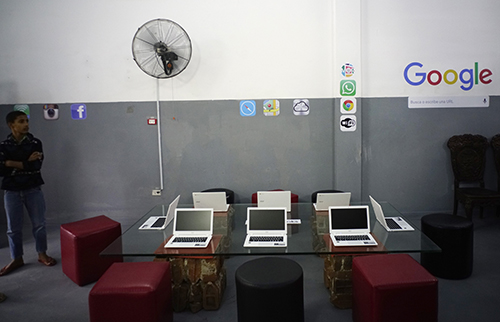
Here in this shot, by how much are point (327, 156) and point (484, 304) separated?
2.51 meters

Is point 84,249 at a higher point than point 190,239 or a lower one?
lower

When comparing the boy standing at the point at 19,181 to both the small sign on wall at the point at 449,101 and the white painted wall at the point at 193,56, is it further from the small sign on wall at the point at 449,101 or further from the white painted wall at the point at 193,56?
the small sign on wall at the point at 449,101

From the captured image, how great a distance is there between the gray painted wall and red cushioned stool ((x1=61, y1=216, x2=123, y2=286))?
1565mm

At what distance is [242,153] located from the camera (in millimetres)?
4641

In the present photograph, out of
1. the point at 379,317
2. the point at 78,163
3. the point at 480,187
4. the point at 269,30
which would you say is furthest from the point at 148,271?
the point at 480,187

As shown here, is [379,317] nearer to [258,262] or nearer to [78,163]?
[258,262]

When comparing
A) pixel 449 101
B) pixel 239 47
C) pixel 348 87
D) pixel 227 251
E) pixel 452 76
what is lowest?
pixel 227 251

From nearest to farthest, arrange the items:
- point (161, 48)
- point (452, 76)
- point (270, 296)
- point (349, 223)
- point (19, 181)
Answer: point (270, 296)
point (349, 223)
point (19, 181)
point (161, 48)
point (452, 76)

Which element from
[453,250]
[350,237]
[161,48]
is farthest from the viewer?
[161,48]

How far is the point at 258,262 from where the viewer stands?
2.30 metres

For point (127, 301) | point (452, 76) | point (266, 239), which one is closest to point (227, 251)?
point (266, 239)

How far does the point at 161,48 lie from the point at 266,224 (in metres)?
2.75

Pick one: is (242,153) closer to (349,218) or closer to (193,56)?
(193,56)

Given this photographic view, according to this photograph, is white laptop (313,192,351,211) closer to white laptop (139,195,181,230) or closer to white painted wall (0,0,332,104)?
white laptop (139,195,181,230)
